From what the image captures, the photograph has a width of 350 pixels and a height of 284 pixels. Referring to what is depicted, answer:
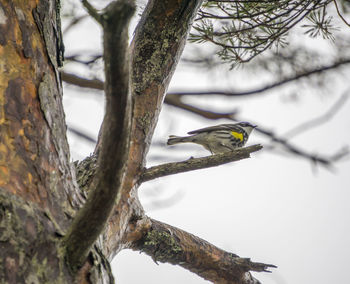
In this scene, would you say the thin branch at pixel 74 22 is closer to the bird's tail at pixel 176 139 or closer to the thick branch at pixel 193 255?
the bird's tail at pixel 176 139

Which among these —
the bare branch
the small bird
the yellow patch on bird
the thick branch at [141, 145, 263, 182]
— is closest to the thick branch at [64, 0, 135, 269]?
the thick branch at [141, 145, 263, 182]

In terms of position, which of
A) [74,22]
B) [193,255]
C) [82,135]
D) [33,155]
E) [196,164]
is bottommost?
[33,155]

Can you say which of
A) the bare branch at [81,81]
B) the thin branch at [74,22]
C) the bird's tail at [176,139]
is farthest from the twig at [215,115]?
the thin branch at [74,22]

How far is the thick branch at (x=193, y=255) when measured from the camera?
2.36m

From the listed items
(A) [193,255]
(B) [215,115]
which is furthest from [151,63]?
(B) [215,115]

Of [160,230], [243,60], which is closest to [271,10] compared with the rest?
[243,60]

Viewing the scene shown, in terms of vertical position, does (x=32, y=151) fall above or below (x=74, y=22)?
below

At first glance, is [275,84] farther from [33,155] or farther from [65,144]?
[33,155]

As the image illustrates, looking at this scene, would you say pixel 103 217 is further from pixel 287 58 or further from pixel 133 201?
pixel 287 58

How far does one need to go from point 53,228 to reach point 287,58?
3861mm

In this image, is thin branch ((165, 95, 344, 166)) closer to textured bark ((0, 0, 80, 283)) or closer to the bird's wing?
the bird's wing

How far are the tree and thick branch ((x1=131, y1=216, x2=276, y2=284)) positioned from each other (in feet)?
0.06

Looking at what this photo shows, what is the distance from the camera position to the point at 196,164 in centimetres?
199

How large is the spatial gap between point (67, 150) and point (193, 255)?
111 centimetres
